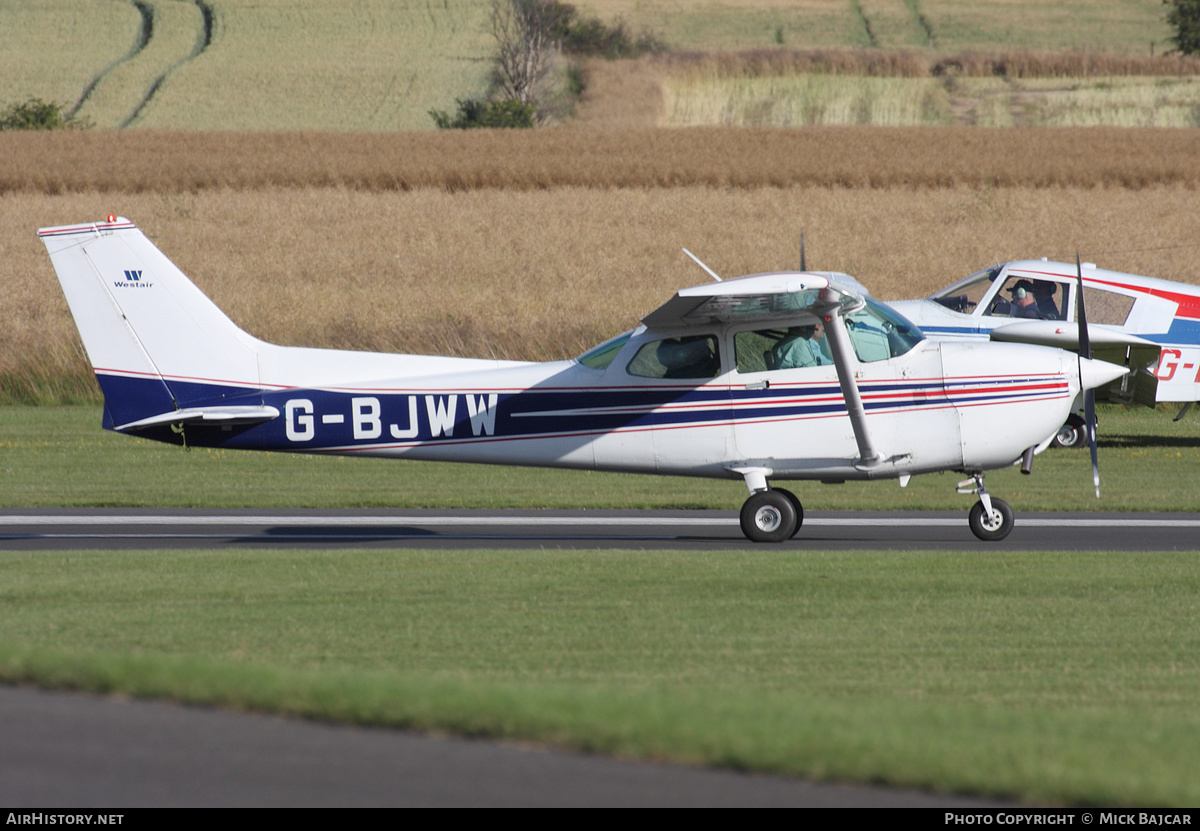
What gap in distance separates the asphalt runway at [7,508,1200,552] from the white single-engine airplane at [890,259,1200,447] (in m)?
4.17

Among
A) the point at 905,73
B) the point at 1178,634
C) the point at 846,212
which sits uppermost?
the point at 905,73

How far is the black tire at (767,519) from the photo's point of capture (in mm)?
12344

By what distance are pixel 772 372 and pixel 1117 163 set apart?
39339 millimetres

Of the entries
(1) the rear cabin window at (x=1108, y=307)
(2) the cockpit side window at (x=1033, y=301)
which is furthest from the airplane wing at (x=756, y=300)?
(1) the rear cabin window at (x=1108, y=307)

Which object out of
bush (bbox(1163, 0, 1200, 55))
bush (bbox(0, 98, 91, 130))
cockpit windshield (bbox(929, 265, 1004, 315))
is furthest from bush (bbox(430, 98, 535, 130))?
cockpit windshield (bbox(929, 265, 1004, 315))

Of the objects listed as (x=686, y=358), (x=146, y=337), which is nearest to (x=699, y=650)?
(x=686, y=358)

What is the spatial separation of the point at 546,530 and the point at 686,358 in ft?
8.14

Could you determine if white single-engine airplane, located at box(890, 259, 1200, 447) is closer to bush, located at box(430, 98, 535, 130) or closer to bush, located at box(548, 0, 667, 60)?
bush, located at box(430, 98, 535, 130)

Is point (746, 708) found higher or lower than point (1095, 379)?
lower

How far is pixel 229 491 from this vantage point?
1644 centimetres

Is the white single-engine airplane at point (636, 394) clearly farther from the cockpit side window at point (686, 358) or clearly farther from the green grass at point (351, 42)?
the green grass at point (351, 42)

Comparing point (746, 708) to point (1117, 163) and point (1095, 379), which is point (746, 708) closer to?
point (1095, 379)

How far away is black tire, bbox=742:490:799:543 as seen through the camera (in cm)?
1234

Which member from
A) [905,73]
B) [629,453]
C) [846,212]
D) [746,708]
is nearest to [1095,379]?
[629,453]
